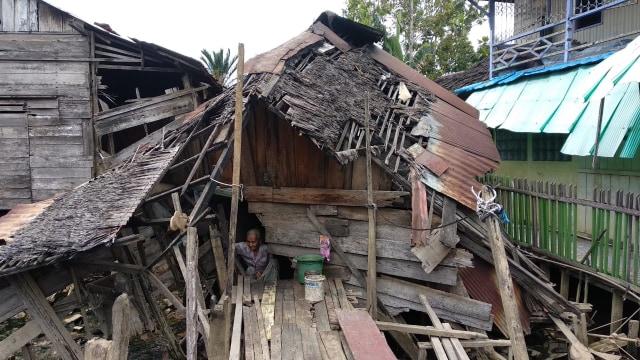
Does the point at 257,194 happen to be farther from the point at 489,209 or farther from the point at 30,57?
the point at 30,57

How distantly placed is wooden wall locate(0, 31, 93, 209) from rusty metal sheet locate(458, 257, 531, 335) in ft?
26.3

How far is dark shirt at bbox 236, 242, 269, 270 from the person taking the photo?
23.7ft

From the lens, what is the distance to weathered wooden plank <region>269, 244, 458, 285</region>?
5.89 meters

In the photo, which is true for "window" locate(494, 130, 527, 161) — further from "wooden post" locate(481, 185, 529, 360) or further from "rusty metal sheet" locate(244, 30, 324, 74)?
"wooden post" locate(481, 185, 529, 360)

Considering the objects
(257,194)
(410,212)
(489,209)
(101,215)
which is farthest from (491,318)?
(101,215)

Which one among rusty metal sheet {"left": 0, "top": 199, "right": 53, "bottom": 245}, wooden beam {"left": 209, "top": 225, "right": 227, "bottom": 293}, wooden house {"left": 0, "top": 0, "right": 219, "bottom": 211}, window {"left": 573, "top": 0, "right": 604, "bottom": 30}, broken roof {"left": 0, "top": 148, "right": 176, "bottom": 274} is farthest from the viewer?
window {"left": 573, "top": 0, "right": 604, "bottom": 30}

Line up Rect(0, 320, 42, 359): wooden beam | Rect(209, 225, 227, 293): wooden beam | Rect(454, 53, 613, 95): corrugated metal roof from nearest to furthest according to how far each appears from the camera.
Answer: Rect(0, 320, 42, 359): wooden beam
Rect(209, 225, 227, 293): wooden beam
Rect(454, 53, 613, 95): corrugated metal roof

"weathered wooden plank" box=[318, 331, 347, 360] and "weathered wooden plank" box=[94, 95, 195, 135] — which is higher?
"weathered wooden plank" box=[94, 95, 195, 135]

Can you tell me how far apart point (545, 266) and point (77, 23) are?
10416 millimetres

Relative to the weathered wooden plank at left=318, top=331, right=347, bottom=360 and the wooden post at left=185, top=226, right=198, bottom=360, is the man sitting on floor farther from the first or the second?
the wooden post at left=185, top=226, right=198, bottom=360

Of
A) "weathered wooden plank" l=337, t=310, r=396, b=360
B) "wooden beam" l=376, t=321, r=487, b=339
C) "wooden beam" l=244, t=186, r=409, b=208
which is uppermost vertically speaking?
"wooden beam" l=244, t=186, r=409, b=208

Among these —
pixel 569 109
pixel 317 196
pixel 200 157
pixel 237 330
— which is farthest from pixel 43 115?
pixel 569 109

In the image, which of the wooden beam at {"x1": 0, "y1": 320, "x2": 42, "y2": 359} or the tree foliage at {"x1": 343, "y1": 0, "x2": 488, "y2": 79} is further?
the tree foliage at {"x1": 343, "y1": 0, "x2": 488, "y2": 79}

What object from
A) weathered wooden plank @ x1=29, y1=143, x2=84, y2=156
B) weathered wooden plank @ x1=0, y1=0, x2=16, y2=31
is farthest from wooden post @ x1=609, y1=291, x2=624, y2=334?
weathered wooden plank @ x1=0, y1=0, x2=16, y2=31
